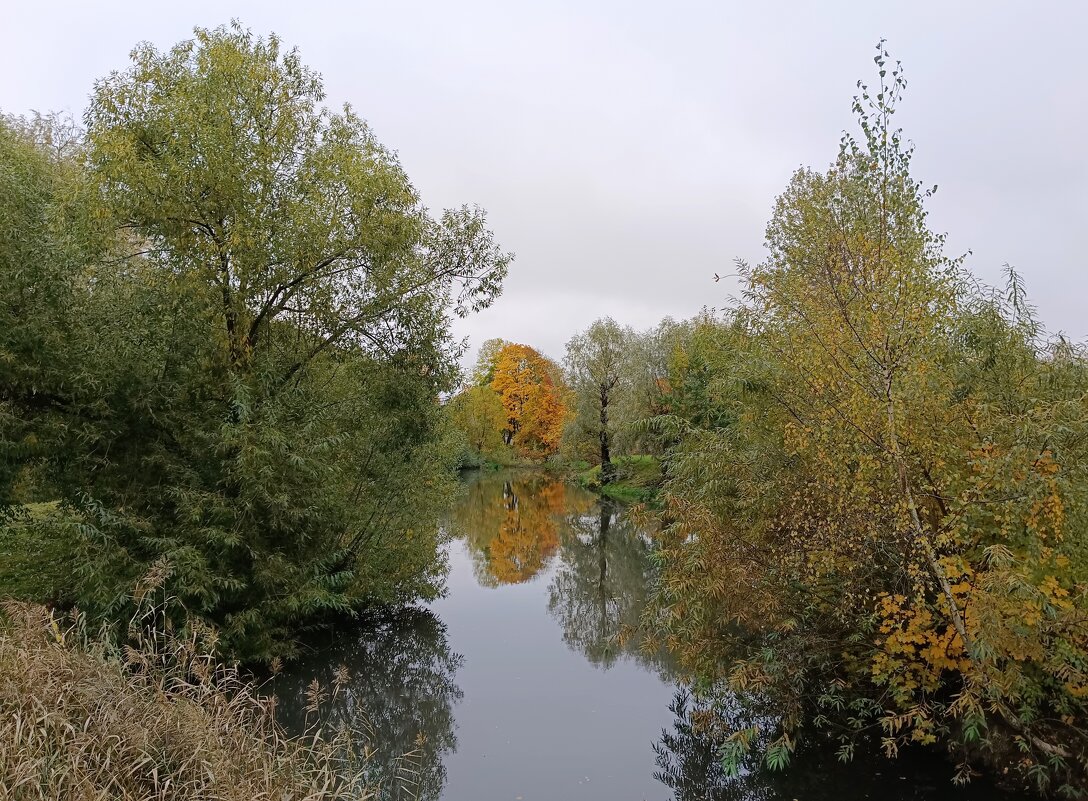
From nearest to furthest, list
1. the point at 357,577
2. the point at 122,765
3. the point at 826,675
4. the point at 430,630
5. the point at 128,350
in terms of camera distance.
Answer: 1. the point at 122,765
2. the point at 826,675
3. the point at 128,350
4. the point at 357,577
5. the point at 430,630

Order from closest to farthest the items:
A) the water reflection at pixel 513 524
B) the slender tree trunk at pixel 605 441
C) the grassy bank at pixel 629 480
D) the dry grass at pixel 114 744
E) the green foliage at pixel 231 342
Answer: the dry grass at pixel 114 744, the green foliage at pixel 231 342, the water reflection at pixel 513 524, the grassy bank at pixel 629 480, the slender tree trunk at pixel 605 441

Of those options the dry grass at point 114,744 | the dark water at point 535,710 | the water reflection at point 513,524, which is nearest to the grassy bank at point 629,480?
the water reflection at point 513,524

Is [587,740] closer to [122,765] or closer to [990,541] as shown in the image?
[990,541]

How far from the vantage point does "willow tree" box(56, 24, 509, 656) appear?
9.35 meters

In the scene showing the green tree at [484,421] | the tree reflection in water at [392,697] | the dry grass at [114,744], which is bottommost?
Answer: the tree reflection in water at [392,697]

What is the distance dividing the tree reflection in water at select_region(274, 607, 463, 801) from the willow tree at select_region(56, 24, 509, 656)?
813 millimetres

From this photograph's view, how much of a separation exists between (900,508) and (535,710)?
6.09 meters

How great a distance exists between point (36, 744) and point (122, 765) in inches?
22.5

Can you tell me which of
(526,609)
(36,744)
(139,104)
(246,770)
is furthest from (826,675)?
(139,104)

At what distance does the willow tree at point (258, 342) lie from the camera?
935cm

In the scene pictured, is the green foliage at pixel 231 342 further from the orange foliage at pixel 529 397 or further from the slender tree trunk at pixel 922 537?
the orange foliage at pixel 529 397

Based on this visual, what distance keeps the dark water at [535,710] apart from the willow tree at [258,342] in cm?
131

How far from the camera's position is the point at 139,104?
410 inches

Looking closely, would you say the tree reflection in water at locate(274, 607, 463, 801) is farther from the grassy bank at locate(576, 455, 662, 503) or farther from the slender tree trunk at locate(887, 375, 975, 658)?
the grassy bank at locate(576, 455, 662, 503)
